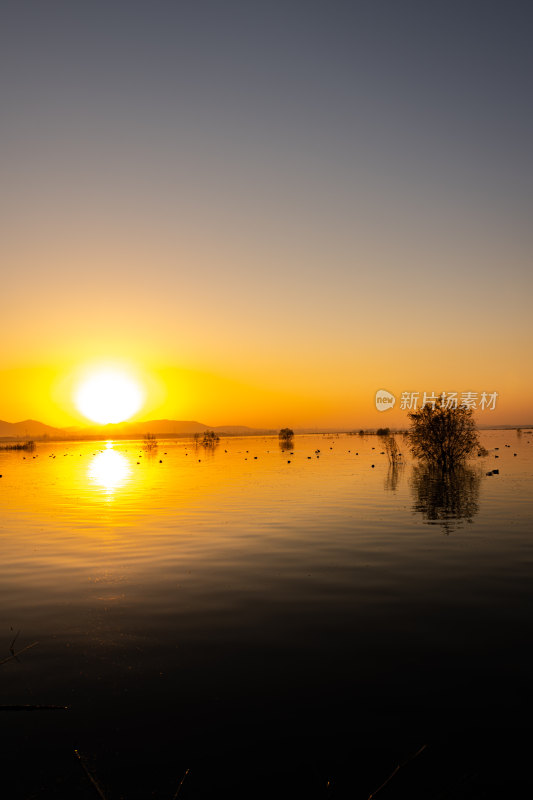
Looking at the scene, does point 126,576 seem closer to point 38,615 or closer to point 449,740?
point 38,615

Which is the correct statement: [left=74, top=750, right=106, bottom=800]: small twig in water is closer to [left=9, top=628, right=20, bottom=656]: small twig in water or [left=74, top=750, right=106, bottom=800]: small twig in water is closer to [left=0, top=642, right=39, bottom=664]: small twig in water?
[left=0, top=642, right=39, bottom=664]: small twig in water

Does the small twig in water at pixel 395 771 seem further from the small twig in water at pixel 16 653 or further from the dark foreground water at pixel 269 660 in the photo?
the small twig in water at pixel 16 653

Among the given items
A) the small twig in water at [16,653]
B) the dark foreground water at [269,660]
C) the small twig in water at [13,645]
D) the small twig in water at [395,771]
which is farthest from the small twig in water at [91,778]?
the small twig in water at [13,645]

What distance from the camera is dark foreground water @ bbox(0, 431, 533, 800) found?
721cm

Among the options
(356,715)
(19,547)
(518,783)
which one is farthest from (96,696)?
(19,547)

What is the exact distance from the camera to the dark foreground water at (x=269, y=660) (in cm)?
721

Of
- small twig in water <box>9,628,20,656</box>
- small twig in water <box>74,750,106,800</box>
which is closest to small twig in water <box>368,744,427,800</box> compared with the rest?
small twig in water <box>74,750,106,800</box>

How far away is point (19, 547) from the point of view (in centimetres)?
2173

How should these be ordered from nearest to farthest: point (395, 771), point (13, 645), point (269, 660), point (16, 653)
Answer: point (395, 771) → point (269, 660) → point (16, 653) → point (13, 645)

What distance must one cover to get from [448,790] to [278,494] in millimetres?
30741

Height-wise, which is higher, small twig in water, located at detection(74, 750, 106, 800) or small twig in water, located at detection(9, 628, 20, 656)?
small twig in water, located at detection(74, 750, 106, 800)

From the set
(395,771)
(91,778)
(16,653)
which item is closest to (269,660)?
(395,771)

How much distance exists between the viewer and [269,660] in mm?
10531

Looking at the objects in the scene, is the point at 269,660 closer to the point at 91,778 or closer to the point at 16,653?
the point at 91,778
